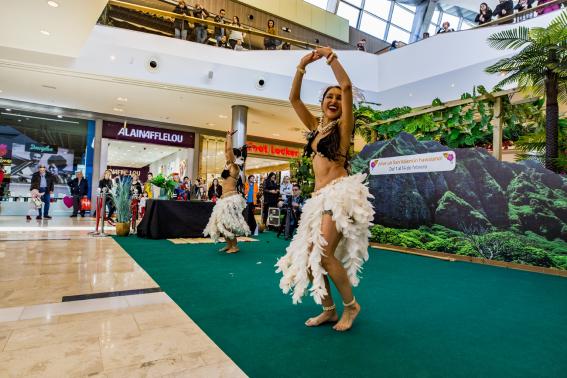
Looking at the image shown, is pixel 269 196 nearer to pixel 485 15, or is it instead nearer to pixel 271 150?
pixel 271 150

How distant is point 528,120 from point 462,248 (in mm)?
2528

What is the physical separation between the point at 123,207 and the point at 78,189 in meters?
6.09

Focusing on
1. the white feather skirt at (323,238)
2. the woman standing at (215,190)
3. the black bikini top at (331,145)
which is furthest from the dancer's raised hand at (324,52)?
the woman standing at (215,190)

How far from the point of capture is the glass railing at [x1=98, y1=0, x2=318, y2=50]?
8344 mm

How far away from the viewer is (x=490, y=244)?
16.3ft

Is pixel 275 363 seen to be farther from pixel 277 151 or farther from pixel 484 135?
pixel 277 151

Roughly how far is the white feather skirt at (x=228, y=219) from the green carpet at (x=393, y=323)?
74 cm

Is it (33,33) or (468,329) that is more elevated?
(33,33)

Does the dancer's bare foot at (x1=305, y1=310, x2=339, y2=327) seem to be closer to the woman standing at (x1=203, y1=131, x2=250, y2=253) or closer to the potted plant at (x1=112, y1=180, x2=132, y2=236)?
the woman standing at (x1=203, y1=131, x2=250, y2=253)

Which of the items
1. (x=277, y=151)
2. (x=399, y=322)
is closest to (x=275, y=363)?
(x=399, y=322)

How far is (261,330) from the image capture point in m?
2.00

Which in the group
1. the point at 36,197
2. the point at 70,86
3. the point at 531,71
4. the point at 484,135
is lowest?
the point at 36,197

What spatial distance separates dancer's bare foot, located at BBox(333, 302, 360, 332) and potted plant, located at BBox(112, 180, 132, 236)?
561 centimetres

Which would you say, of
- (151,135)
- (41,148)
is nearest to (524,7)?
(151,135)
